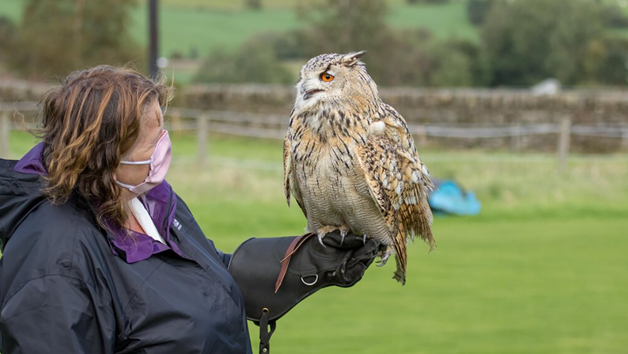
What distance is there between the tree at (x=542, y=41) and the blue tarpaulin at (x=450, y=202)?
30384 millimetres

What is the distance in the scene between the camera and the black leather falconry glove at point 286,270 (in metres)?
2.78

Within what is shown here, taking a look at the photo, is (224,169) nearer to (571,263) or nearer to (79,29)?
(571,263)

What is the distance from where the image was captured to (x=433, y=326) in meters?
5.95

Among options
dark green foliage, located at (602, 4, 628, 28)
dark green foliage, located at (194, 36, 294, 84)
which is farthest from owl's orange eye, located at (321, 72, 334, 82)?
dark green foliage, located at (602, 4, 628, 28)

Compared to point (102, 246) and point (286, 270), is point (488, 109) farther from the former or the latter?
point (102, 246)

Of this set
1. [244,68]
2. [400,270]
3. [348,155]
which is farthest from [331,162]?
[244,68]

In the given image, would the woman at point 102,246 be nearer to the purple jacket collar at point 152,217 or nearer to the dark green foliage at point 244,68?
the purple jacket collar at point 152,217

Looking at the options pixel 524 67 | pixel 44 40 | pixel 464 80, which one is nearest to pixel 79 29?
pixel 44 40

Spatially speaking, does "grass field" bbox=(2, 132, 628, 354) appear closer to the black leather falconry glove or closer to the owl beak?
the black leather falconry glove

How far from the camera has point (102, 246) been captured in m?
1.97

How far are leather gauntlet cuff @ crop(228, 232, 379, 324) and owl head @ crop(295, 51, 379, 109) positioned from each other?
19.6 inches

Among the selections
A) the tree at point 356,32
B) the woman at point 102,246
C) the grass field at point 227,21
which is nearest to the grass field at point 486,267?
the woman at point 102,246

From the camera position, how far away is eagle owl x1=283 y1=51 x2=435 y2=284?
2.79 m

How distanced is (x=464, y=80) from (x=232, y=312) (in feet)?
117
